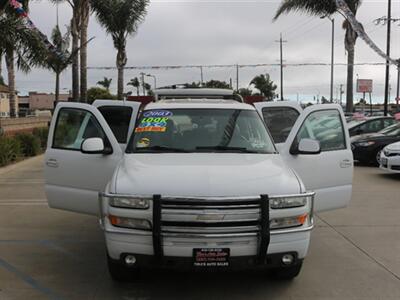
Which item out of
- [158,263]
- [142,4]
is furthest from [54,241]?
[142,4]

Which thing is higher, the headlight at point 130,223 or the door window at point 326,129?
the door window at point 326,129

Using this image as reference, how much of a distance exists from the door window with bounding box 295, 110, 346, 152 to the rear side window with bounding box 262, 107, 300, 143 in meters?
0.75

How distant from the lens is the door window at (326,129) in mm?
6227

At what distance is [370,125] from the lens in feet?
58.1

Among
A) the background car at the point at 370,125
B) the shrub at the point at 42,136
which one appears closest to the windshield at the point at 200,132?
the background car at the point at 370,125

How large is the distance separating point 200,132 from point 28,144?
13886mm

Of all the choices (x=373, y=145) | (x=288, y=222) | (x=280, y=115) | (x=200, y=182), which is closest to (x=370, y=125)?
(x=373, y=145)

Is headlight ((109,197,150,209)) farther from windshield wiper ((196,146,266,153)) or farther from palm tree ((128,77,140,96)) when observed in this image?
palm tree ((128,77,140,96))

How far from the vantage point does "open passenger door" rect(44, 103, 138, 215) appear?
19.1 feet

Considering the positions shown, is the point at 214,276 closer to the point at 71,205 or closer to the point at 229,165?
the point at 229,165

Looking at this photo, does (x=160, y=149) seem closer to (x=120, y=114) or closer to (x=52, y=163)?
(x=52, y=163)

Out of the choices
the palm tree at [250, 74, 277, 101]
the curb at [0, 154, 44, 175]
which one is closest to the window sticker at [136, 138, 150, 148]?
the curb at [0, 154, 44, 175]

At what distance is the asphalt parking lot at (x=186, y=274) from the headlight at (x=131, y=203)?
0.97 meters

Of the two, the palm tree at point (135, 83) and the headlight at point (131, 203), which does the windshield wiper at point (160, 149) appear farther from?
the palm tree at point (135, 83)
